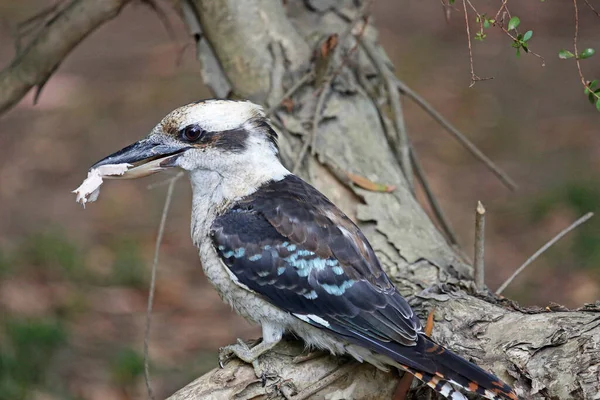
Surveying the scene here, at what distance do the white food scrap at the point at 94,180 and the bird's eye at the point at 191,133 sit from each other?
0.79 feet

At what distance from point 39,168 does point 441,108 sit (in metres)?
3.80

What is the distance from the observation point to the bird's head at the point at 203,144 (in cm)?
333

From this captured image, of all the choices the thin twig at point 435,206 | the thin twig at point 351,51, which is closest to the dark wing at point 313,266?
the thin twig at point 351,51

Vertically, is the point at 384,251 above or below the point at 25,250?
above

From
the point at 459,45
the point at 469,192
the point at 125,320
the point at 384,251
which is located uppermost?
the point at 384,251

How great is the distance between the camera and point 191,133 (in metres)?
3.34

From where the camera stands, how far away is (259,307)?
3.13 m

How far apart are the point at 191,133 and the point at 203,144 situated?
0.07 m

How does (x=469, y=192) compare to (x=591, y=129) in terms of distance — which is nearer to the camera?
(x=469, y=192)

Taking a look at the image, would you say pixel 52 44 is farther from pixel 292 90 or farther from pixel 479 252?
pixel 479 252

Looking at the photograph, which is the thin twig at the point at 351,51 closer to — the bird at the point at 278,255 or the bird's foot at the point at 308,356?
the bird at the point at 278,255

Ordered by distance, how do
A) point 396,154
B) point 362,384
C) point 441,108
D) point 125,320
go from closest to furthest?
point 362,384, point 396,154, point 125,320, point 441,108

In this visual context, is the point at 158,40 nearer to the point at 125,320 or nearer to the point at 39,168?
the point at 39,168

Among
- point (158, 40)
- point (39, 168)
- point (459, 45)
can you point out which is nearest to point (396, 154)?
point (39, 168)
